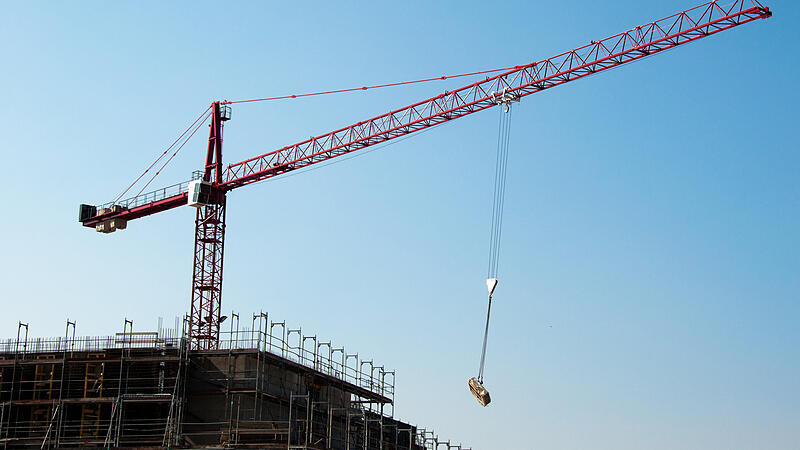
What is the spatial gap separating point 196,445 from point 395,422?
22288mm

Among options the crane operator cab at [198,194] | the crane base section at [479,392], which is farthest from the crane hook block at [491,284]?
the crane operator cab at [198,194]

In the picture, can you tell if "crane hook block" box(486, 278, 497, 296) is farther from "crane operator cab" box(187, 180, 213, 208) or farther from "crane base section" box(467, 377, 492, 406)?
"crane operator cab" box(187, 180, 213, 208)

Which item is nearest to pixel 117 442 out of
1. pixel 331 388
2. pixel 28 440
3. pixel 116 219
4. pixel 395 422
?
pixel 28 440

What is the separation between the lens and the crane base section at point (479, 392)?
51.9 metres

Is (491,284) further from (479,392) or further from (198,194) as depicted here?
(198,194)

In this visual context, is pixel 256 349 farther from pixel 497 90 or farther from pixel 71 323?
pixel 497 90

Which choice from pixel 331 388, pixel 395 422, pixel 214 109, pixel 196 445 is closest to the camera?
pixel 196 445

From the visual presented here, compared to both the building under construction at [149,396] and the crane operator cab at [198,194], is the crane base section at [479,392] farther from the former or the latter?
the crane operator cab at [198,194]

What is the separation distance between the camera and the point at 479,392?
5222cm

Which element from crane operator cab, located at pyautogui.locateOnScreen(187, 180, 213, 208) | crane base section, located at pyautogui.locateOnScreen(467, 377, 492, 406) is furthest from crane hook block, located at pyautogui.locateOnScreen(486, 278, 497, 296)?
crane operator cab, located at pyautogui.locateOnScreen(187, 180, 213, 208)

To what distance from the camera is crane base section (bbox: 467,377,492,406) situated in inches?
2045

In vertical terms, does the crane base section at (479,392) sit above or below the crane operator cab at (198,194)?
below

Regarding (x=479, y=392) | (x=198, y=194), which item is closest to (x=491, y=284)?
(x=479, y=392)

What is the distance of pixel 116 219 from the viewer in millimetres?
95188
